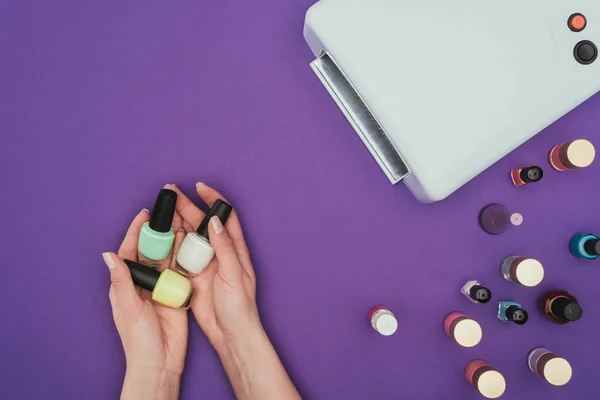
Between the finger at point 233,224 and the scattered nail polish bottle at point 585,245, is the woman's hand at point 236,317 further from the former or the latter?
the scattered nail polish bottle at point 585,245

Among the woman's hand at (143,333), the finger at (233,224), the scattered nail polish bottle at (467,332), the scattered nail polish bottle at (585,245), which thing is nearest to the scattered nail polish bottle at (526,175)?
Answer: the scattered nail polish bottle at (585,245)

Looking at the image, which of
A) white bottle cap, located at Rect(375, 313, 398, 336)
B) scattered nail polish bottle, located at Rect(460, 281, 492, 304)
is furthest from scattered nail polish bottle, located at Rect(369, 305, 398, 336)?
scattered nail polish bottle, located at Rect(460, 281, 492, 304)

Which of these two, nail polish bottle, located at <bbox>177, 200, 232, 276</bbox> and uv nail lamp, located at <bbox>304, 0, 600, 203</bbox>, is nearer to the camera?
uv nail lamp, located at <bbox>304, 0, 600, 203</bbox>

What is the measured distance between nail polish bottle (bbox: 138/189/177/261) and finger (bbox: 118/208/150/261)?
0.06 feet

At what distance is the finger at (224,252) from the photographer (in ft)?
2.38

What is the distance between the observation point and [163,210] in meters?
0.71

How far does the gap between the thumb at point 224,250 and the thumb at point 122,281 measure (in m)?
0.14

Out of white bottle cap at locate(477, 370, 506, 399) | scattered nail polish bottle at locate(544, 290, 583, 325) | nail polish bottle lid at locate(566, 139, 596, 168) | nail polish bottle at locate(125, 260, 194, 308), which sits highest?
nail polish bottle at locate(125, 260, 194, 308)

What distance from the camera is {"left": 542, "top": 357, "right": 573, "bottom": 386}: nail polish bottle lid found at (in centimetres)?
73

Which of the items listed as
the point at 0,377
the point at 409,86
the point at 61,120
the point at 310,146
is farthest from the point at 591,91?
the point at 0,377

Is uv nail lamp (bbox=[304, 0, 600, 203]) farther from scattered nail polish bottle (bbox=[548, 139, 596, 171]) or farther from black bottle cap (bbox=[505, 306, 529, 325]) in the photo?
black bottle cap (bbox=[505, 306, 529, 325])

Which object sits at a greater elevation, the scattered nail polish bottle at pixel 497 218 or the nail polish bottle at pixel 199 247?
the nail polish bottle at pixel 199 247

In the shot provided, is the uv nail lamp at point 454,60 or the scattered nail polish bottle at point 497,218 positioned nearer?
the uv nail lamp at point 454,60

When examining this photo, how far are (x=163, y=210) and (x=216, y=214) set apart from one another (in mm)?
81
